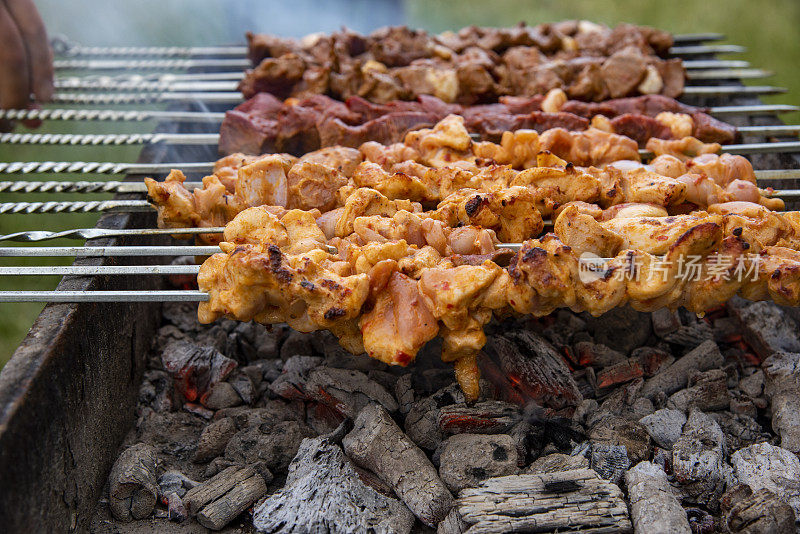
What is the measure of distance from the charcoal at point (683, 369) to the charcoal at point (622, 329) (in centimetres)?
22

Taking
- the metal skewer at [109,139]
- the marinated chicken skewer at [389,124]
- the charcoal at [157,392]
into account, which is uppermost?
the marinated chicken skewer at [389,124]

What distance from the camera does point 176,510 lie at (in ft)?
7.65

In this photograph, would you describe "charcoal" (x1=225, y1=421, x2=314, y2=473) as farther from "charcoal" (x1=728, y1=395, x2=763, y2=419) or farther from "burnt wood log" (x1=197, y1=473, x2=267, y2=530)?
"charcoal" (x1=728, y1=395, x2=763, y2=419)

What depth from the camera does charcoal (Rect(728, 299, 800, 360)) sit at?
3023 mm

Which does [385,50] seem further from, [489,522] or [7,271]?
[489,522]

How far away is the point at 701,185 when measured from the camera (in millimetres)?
2740

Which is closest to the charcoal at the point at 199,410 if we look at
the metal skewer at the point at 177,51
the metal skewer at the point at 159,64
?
the metal skewer at the point at 159,64

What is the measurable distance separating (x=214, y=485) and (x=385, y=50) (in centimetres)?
345

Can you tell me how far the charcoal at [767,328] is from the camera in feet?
9.92

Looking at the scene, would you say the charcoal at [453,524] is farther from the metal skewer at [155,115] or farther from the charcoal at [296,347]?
the metal skewer at [155,115]

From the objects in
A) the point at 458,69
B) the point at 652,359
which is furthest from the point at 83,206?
the point at 652,359

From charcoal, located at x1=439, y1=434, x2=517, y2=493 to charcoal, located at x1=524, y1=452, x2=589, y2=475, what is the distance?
94mm

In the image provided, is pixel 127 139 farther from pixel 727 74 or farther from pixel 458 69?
pixel 727 74

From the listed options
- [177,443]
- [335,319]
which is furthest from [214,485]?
[335,319]
